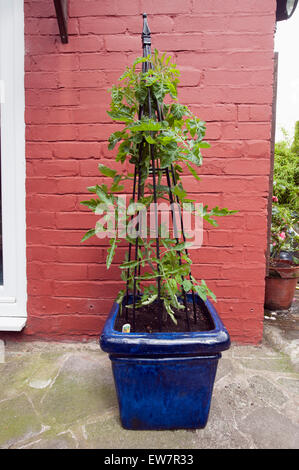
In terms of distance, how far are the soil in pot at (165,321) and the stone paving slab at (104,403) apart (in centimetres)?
41

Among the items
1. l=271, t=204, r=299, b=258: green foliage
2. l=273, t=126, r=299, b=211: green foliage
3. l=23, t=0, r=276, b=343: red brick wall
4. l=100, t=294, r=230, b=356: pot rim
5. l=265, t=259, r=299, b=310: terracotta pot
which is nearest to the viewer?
l=100, t=294, r=230, b=356: pot rim

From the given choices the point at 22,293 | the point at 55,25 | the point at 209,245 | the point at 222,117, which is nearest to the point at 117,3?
the point at 55,25

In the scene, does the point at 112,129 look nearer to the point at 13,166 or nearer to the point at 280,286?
the point at 13,166

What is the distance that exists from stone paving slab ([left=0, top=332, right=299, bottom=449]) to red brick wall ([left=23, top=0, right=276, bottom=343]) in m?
0.19

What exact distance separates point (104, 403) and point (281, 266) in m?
1.86

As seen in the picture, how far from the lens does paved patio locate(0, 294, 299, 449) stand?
120 centimetres

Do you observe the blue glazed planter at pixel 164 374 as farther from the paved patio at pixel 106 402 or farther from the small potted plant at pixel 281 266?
the small potted plant at pixel 281 266

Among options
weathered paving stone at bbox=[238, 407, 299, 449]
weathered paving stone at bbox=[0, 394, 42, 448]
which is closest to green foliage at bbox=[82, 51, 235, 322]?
weathered paving stone at bbox=[238, 407, 299, 449]

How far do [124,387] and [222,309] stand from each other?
93 cm

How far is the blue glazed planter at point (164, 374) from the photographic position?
114cm

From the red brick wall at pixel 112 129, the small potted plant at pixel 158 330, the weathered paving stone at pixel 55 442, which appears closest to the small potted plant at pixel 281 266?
the red brick wall at pixel 112 129

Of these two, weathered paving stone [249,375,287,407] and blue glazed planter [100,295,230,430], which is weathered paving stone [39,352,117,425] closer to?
blue glazed planter [100,295,230,430]

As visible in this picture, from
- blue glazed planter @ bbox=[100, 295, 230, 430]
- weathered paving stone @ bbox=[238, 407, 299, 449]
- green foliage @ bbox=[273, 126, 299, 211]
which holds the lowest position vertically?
weathered paving stone @ bbox=[238, 407, 299, 449]

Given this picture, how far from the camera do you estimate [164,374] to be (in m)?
1.18
